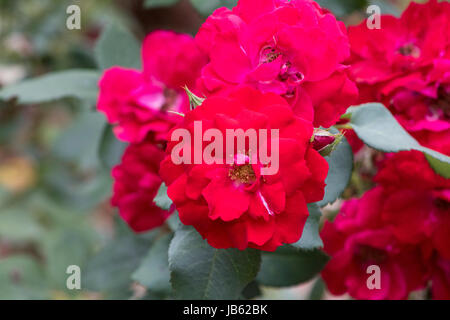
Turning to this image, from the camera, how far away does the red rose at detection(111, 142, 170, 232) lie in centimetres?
69

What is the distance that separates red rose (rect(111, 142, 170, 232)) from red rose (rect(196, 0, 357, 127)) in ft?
0.67

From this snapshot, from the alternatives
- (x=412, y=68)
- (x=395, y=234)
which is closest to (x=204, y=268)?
(x=395, y=234)

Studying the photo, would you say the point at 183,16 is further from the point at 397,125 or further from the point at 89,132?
the point at 397,125

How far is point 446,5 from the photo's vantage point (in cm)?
65

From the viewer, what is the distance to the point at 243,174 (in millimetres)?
487

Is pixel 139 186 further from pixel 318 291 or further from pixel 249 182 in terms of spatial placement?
pixel 318 291

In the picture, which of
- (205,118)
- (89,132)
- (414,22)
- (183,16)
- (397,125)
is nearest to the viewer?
(205,118)

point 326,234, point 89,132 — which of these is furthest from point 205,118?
point 89,132

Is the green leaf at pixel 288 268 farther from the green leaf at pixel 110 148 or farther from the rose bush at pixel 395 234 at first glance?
the green leaf at pixel 110 148

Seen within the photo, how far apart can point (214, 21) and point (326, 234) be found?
37cm

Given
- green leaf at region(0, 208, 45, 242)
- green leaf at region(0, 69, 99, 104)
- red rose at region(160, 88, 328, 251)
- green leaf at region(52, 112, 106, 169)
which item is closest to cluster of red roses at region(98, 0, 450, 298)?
red rose at region(160, 88, 328, 251)

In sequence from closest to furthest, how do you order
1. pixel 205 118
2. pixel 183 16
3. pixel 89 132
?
pixel 205 118 < pixel 89 132 < pixel 183 16

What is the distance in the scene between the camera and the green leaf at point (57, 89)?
827 millimetres

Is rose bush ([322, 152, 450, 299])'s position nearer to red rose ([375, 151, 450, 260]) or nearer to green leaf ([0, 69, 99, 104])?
red rose ([375, 151, 450, 260])
